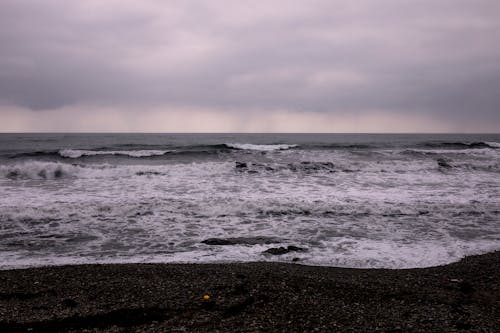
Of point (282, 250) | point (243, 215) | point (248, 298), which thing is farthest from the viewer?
point (243, 215)

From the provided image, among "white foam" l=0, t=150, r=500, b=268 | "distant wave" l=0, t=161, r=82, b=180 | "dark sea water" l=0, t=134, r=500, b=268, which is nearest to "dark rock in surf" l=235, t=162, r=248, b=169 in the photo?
"dark sea water" l=0, t=134, r=500, b=268

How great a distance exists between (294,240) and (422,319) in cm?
424

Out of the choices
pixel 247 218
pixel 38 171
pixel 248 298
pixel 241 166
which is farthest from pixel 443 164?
pixel 38 171

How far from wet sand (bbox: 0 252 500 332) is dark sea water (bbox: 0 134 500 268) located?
88 cm

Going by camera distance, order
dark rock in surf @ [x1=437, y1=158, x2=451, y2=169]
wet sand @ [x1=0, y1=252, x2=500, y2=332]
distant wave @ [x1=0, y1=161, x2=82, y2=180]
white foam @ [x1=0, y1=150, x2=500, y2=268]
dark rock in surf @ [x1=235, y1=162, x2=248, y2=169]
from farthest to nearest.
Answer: dark rock in surf @ [x1=437, y1=158, x2=451, y2=169]
dark rock in surf @ [x1=235, y1=162, x2=248, y2=169]
distant wave @ [x1=0, y1=161, x2=82, y2=180]
white foam @ [x1=0, y1=150, x2=500, y2=268]
wet sand @ [x1=0, y1=252, x2=500, y2=332]

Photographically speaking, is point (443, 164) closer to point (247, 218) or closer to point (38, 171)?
point (247, 218)

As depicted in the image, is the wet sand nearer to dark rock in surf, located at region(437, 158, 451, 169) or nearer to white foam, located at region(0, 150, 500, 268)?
white foam, located at region(0, 150, 500, 268)

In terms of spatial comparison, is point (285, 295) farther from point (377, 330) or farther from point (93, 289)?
point (93, 289)

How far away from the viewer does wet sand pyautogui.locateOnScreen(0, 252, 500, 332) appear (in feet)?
14.3

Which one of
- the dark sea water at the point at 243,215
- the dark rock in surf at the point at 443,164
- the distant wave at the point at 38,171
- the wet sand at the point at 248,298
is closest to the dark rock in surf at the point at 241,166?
the dark sea water at the point at 243,215

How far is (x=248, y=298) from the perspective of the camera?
511cm

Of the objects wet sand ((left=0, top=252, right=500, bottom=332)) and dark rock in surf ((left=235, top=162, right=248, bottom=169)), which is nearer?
wet sand ((left=0, top=252, right=500, bottom=332))

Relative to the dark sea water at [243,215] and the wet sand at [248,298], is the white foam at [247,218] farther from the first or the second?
the wet sand at [248,298]

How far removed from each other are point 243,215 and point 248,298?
19.7ft
